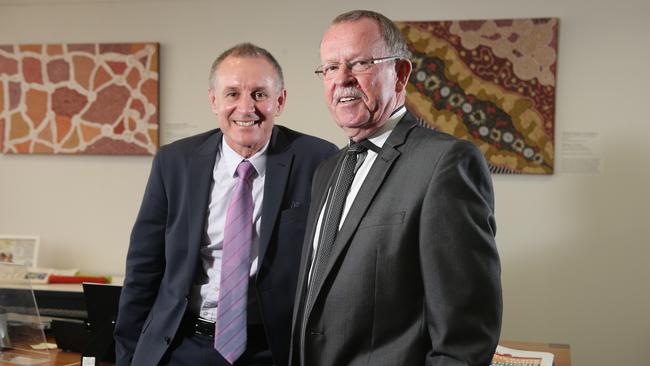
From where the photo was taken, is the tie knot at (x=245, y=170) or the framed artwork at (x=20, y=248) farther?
the framed artwork at (x=20, y=248)

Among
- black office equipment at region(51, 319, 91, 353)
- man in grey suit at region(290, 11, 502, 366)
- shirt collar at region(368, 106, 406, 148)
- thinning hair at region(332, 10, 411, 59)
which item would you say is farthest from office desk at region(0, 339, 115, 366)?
thinning hair at region(332, 10, 411, 59)

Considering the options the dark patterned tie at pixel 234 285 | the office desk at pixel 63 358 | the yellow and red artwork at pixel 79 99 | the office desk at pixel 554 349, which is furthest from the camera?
the yellow and red artwork at pixel 79 99

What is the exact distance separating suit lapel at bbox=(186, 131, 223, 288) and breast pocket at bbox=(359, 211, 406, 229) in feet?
2.32

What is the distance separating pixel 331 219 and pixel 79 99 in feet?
9.42

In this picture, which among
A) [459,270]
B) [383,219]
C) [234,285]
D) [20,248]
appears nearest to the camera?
[459,270]

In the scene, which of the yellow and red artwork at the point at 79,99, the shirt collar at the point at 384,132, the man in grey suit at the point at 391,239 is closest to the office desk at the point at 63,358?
the yellow and red artwork at the point at 79,99

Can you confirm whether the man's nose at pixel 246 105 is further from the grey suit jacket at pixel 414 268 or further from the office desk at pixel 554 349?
the office desk at pixel 554 349

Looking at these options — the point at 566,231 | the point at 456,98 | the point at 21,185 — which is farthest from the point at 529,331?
the point at 21,185

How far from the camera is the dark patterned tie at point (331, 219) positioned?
158 cm

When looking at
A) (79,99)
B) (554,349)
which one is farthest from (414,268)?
(79,99)

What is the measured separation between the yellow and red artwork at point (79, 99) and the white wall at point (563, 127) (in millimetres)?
126

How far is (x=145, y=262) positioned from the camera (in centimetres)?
218

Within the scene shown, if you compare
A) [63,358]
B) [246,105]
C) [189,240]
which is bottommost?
[63,358]

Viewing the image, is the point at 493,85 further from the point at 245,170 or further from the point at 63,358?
the point at 63,358
